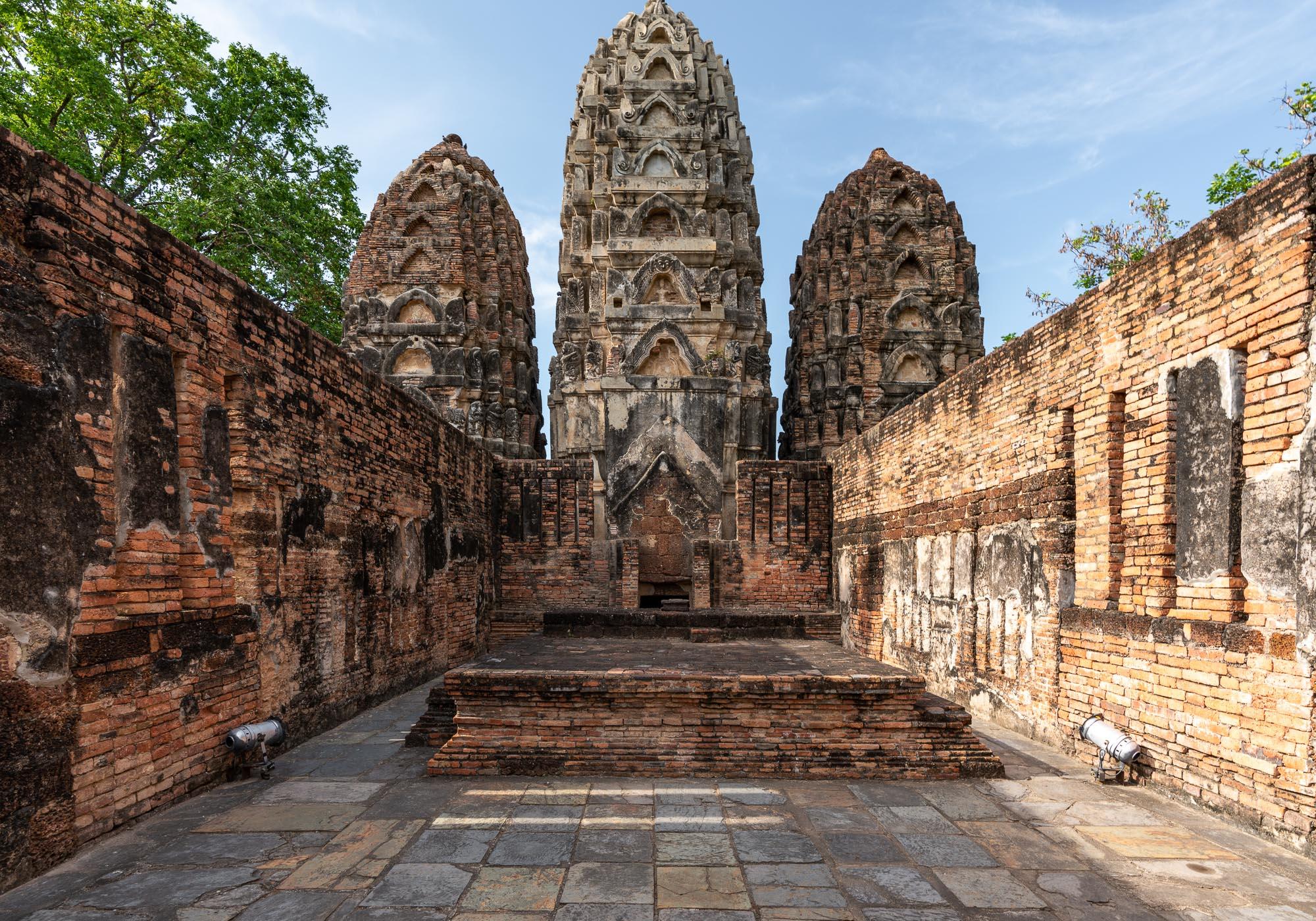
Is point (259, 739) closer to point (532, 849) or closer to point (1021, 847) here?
point (532, 849)

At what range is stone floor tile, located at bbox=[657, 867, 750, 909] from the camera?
3.48m

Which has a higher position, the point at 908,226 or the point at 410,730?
the point at 908,226

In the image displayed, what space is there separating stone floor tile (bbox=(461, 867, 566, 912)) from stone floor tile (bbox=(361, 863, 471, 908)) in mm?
76

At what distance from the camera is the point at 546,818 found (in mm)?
4590

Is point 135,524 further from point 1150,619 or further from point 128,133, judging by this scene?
point 128,133

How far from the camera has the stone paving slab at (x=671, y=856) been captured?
3445 mm

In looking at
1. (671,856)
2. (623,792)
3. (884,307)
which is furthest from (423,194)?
(671,856)

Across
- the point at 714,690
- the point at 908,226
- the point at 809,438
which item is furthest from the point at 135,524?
the point at 908,226

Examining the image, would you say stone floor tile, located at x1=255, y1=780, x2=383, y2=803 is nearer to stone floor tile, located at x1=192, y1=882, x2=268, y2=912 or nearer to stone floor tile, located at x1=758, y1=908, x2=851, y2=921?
stone floor tile, located at x1=192, y1=882, x2=268, y2=912

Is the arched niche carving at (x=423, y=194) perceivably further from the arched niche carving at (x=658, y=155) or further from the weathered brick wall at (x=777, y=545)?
the weathered brick wall at (x=777, y=545)

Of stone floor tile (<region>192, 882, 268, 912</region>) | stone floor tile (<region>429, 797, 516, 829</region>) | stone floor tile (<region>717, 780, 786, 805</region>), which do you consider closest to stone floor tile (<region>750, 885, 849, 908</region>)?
stone floor tile (<region>717, 780, 786, 805</region>)

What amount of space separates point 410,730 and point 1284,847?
5.96 metres

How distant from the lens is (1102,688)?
5.53 metres

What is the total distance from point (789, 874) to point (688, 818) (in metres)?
0.92
